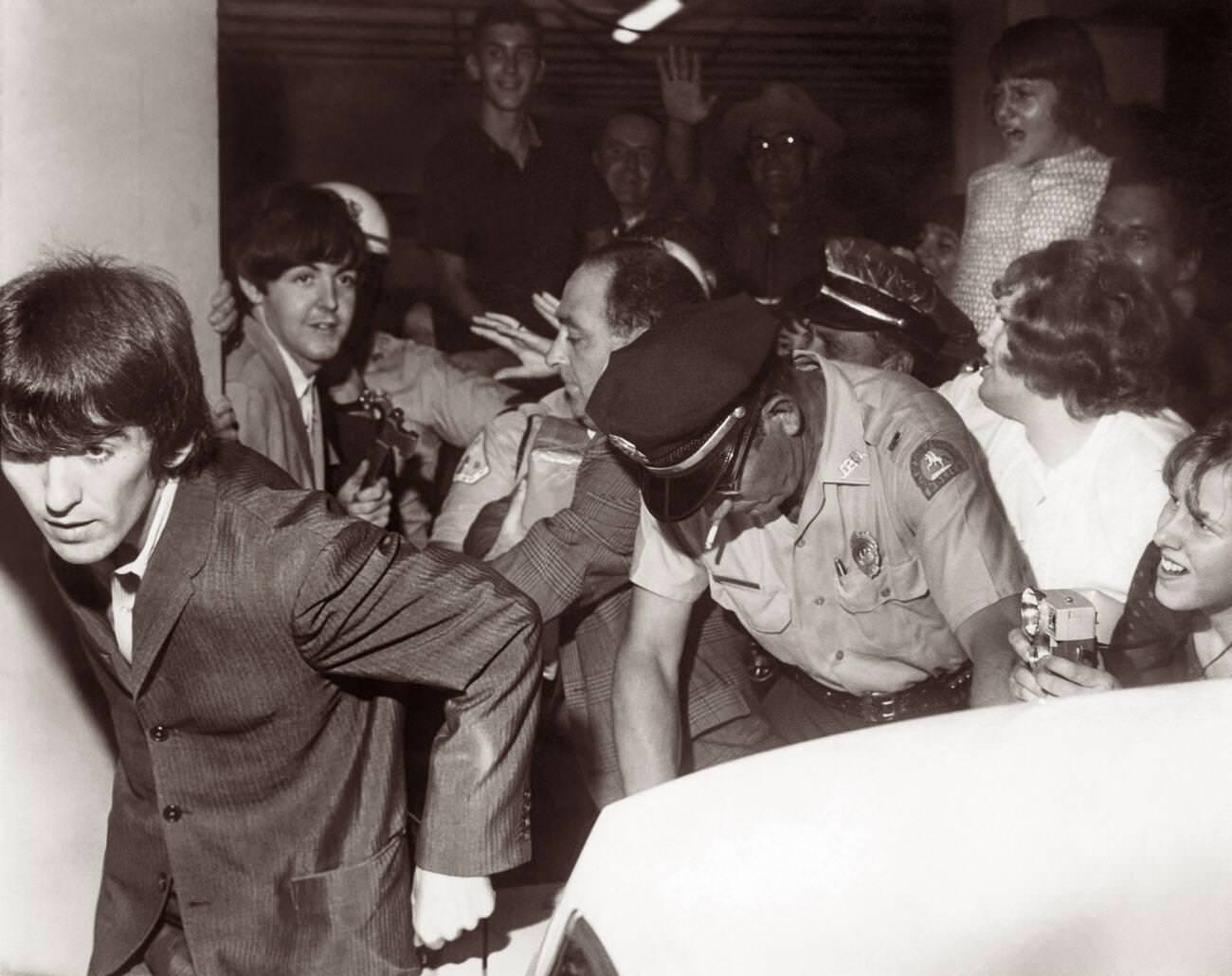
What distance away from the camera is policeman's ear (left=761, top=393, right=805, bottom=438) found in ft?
7.36

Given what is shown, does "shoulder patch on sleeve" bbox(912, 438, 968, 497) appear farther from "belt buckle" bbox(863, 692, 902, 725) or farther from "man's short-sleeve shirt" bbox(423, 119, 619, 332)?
"man's short-sleeve shirt" bbox(423, 119, 619, 332)

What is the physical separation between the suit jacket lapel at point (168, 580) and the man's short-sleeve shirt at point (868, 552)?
95 centimetres

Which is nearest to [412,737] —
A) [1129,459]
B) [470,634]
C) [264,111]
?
[470,634]

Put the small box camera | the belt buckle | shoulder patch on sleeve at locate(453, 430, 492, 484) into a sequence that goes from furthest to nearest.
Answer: shoulder patch on sleeve at locate(453, 430, 492, 484)
the belt buckle
the small box camera

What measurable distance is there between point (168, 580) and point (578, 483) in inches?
44.1

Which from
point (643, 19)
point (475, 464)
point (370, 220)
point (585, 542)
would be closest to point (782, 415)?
point (585, 542)

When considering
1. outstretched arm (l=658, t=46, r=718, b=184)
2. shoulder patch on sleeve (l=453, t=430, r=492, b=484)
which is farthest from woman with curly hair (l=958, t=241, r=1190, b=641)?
outstretched arm (l=658, t=46, r=718, b=184)

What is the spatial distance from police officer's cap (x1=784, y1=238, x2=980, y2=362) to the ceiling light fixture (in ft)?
4.39

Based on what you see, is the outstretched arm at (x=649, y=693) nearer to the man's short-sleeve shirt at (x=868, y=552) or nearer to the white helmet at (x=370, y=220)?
the man's short-sleeve shirt at (x=868, y=552)

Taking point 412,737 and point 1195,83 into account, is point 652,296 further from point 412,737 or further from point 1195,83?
point 1195,83

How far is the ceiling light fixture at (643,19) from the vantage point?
166 inches

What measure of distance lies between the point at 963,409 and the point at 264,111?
14.7 feet

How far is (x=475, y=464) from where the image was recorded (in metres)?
3.21

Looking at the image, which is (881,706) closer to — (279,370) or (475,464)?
(475,464)
